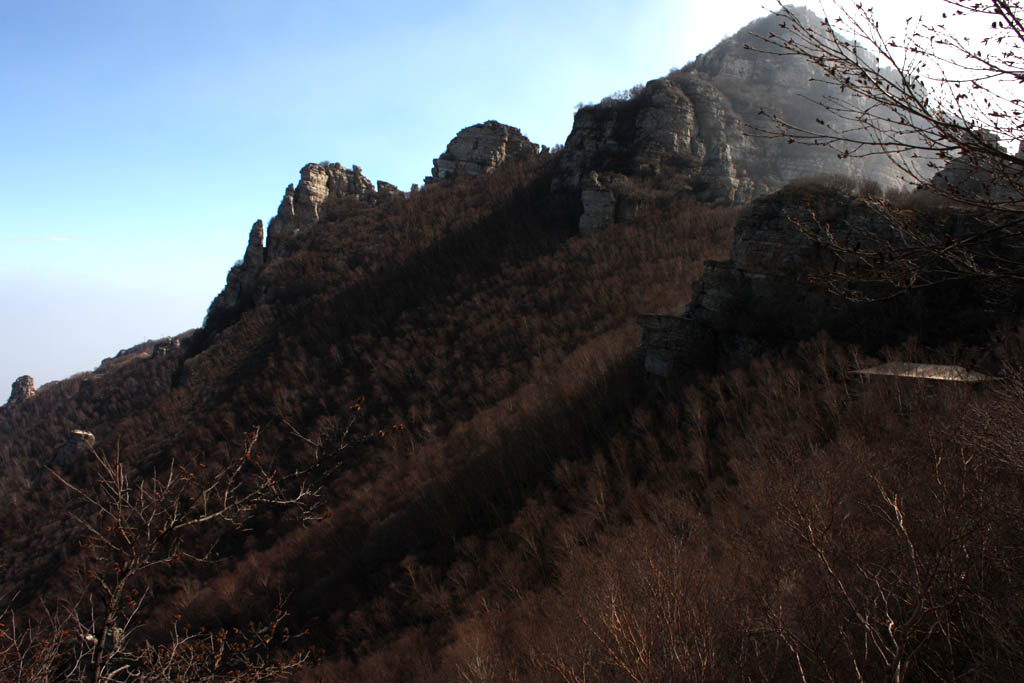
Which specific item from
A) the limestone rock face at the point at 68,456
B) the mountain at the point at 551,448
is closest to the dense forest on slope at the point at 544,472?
the mountain at the point at 551,448

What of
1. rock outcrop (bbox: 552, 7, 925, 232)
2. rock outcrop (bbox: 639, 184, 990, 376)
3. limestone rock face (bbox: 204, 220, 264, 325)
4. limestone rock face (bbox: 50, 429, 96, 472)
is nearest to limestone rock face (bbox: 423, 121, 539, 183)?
rock outcrop (bbox: 552, 7, 925, 232)

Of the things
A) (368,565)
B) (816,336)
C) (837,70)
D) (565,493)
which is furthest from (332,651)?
(837,70)

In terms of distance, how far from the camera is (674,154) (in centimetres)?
5497

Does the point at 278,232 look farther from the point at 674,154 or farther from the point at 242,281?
the point at 674,154

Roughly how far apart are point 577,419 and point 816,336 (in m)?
11.2

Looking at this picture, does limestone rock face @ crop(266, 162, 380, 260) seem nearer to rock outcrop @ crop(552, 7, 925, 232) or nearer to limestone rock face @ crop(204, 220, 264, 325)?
limestone rock face @ crop(204, 220, 264, 325)

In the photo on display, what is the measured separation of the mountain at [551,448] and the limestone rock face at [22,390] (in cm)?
54

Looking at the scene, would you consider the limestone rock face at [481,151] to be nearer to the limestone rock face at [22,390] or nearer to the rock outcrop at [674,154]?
the rock outcrop at [674,154]

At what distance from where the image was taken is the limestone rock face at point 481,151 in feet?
232

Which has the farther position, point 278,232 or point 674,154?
point 278,232

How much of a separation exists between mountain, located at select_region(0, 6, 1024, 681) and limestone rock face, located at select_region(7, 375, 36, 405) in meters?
0.54

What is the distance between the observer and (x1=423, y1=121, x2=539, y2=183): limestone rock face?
2788 inches

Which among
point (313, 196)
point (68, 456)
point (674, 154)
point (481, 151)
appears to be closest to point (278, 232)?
point (313, 196)

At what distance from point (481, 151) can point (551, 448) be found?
54.9m
